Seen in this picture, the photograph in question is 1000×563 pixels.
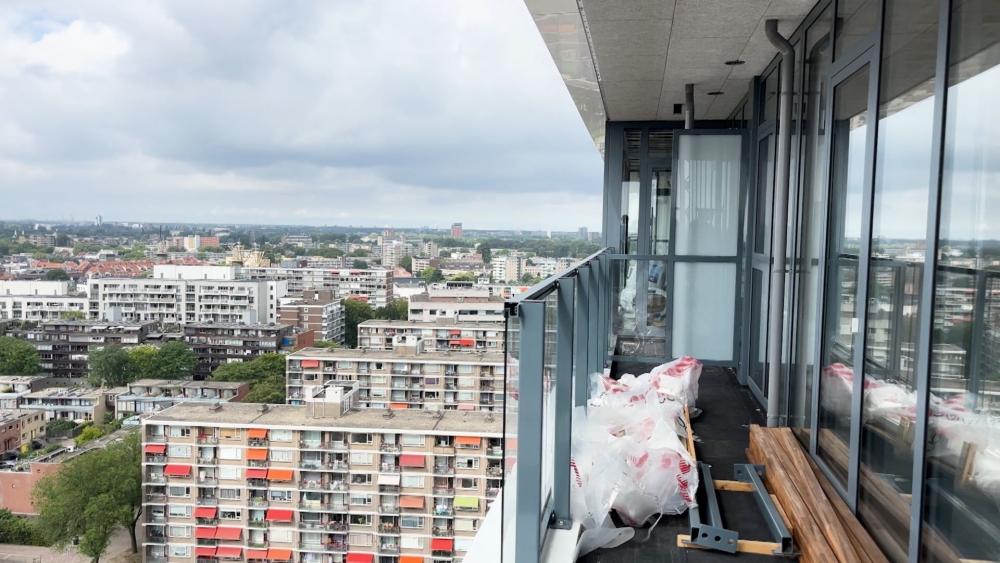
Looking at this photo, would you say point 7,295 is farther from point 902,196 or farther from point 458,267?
point 902,196

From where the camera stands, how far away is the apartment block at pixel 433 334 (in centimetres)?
3541

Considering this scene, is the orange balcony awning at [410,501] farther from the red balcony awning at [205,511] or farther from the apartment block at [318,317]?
the apartment block at [318,317]

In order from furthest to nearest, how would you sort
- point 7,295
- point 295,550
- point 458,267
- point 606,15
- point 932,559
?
point 7,295, point 458,267, point 295,550, point 606,15, point 932,559

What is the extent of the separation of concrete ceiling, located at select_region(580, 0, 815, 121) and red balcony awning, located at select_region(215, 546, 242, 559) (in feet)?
83.9

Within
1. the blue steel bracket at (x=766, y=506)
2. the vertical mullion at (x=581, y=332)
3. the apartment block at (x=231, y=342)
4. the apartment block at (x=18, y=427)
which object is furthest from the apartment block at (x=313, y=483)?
the apartment block at (x=231, y=342)

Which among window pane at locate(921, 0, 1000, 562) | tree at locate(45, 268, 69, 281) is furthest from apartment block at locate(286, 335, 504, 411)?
tree at locate(45, 268, 69, 281)

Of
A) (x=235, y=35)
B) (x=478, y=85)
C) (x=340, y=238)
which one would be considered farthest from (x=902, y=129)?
(x=235, y=35)

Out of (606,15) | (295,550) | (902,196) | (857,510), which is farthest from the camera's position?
(295,550)

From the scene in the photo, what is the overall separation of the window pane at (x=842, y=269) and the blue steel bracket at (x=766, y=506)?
31 cm

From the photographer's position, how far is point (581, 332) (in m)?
3.35

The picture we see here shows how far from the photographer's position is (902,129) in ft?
7.89

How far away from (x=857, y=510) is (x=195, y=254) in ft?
254

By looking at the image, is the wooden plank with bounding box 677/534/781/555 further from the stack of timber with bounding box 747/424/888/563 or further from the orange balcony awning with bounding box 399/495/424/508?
the orange balcony awning with bounding box 399/495/424/508

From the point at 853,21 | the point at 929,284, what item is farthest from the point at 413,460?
the point at 929,284
